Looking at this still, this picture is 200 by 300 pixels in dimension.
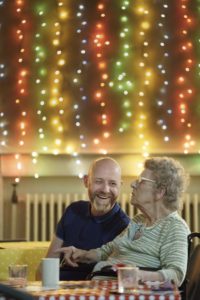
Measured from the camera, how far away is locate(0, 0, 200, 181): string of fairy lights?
5637mm

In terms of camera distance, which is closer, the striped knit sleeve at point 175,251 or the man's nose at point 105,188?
the striped knit sleeve at point 175,251

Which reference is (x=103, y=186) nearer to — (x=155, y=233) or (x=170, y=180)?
(x=170, y=180)

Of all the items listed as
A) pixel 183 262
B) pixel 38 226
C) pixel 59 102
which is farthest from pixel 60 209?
pixel 183 262

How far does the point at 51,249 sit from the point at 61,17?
121 inches

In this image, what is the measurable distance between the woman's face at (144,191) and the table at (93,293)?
2.29 feet

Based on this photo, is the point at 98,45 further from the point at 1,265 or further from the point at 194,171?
the point at 1,265

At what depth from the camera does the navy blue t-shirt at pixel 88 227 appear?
3.08 meters

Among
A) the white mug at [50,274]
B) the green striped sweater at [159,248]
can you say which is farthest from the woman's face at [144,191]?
the white mug at [50,274]

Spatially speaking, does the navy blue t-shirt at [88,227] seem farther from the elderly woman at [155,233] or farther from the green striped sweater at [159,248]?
the green striped sweater at [159,248]

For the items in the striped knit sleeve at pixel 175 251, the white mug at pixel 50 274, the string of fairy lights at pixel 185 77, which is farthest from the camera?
the string of fairy lights at pixel 185 77

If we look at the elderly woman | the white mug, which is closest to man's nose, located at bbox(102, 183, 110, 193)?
the elderly woman

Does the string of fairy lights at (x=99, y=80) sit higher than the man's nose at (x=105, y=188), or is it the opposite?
the string of fairy lights at (x=99, y=80)

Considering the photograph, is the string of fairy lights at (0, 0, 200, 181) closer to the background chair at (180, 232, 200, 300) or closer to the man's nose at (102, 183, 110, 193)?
the man's nose at (102, 183, 110, 193)

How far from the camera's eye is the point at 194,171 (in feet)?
18.5
